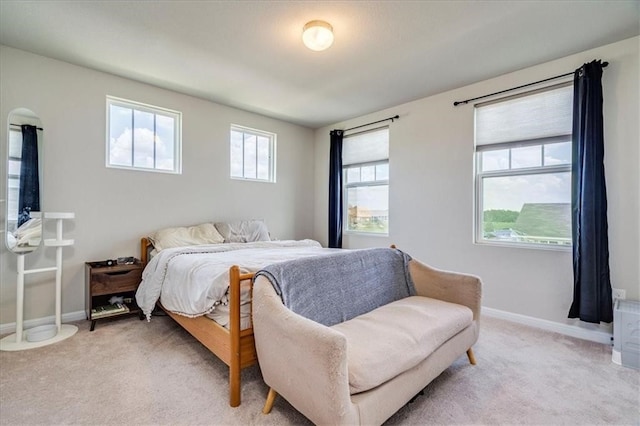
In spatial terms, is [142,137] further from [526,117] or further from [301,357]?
[526,117]

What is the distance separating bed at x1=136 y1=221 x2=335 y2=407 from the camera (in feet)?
5.54

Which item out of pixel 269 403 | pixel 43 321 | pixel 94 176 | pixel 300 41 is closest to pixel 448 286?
pixel 269 403

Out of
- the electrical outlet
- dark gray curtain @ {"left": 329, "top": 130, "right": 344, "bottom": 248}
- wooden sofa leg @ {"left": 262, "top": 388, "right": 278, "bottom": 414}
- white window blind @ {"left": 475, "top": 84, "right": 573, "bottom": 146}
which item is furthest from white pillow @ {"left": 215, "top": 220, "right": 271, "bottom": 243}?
the electrical outlet

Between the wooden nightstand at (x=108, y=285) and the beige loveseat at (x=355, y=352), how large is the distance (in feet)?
6.56

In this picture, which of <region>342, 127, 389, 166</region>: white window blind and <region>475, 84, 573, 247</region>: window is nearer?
<region>475, 84, 573, 247</region>: window

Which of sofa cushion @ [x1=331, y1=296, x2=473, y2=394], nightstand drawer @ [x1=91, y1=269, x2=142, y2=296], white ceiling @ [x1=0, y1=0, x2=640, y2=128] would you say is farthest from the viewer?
nightstand drawer @ [x1=91, y1=269, x2=142, y2=296]

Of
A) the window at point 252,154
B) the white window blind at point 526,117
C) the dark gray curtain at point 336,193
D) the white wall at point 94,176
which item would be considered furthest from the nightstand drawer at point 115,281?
the white window blind at point 526,117

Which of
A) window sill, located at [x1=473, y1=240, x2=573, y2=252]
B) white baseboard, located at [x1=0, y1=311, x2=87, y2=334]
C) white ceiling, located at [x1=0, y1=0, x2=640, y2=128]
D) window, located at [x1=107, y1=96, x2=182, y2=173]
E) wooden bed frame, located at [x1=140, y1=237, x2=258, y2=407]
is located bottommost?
white baseboard, located at [x1=0, y1=311, x2=87, y2=334]

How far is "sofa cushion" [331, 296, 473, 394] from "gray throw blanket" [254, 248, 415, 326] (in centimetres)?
11

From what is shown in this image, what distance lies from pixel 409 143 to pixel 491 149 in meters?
0.99

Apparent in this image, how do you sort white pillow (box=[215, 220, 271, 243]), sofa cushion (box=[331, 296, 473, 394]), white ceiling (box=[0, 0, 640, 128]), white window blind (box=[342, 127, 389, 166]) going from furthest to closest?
white window blind (box=[342, 127, 389, 166]) → white pillow (box=[215, 220, 271, 243]) → white ceiling (box=[0, 0, 640, 128]) → sofa cushion (box=[331, 296, 473, 394])

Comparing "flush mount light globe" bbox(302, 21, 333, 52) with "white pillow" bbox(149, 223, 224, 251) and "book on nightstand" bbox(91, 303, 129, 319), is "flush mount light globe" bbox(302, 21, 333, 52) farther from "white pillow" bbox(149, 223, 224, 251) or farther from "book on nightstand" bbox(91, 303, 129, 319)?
"book on nightstand" bbox(91, 303, 129, 319)

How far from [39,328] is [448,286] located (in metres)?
3.41

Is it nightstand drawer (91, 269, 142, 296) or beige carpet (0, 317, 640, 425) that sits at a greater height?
nightstand drawer (91, 269, 142, 296)
